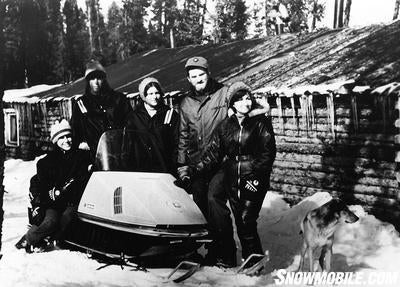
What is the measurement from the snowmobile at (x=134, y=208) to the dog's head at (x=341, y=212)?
1.34m

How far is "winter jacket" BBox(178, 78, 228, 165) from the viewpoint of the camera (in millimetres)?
5652

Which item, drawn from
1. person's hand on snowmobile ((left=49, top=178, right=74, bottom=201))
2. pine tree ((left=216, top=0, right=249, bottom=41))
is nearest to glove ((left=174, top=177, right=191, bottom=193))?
person's hand on snowmobile ((left=49, top=178, right=74, bottom=201))

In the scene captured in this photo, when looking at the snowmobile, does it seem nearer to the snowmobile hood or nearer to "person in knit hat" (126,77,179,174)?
the snowmobile hood

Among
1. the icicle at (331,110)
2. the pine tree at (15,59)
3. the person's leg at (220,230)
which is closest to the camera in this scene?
the person's leg at (220,230)

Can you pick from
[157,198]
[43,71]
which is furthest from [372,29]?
[43,71]

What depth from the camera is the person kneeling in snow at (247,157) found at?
5.19 meters

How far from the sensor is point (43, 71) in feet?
135

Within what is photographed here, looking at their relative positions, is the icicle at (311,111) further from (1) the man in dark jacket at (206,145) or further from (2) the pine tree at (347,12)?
(2) the pine tree at (347,12)

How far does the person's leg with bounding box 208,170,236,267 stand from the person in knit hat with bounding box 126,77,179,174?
2.35 ft

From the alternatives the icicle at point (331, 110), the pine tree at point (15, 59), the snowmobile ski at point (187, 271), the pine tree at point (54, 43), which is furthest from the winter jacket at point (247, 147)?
the pine tree at point (54, 43)

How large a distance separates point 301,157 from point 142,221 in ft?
17.5

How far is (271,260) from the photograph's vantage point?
6.04 metres

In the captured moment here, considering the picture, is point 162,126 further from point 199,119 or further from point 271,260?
point 271,260

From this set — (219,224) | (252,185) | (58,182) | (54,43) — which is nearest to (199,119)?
(252,185)
